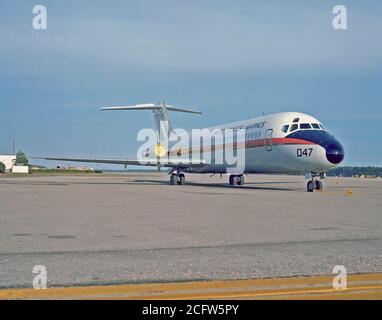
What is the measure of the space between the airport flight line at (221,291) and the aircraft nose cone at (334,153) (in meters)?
22.5

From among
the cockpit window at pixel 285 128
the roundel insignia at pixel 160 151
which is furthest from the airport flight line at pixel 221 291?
the roundel insignia at pixel 160 151

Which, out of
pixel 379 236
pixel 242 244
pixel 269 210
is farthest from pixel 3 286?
pixel 269 210

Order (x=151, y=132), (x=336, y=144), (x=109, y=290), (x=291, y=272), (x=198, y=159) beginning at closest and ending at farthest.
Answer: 1. (x=109, y=290)
2. (x=291, y=272)
3. (x=336, y=144)
4. (x=198, y=159)
5. (x=151, y=132)

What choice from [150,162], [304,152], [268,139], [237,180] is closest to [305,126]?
[304,152]

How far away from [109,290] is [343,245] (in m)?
5.00

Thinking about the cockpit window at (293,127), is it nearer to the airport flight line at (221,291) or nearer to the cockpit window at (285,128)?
the cockpit window at (285,128)

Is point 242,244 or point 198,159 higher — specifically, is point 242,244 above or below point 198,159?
below

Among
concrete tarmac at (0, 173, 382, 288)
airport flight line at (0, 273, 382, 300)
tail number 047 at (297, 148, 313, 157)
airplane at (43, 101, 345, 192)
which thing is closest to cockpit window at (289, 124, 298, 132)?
airplane at (43, 101, 345, 192)

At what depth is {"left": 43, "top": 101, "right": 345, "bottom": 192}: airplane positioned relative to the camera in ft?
95.6

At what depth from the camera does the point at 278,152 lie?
103ft

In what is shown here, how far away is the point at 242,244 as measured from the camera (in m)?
9.62

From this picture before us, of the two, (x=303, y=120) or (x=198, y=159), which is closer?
(x=303, y=120)

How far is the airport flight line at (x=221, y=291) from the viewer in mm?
5941
